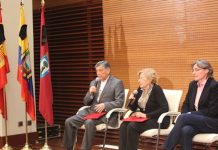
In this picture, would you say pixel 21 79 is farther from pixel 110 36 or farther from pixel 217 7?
pixel 217 7

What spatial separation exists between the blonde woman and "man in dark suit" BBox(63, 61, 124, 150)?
35 centimetres

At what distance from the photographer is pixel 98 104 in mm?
6289

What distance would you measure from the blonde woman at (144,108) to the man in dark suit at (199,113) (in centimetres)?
41

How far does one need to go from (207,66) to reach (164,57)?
4.60 feet

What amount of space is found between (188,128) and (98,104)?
1.70 meters

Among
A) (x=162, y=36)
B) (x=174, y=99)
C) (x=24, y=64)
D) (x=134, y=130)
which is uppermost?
(x=162, y=36)

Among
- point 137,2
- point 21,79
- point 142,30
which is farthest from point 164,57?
point 21,79

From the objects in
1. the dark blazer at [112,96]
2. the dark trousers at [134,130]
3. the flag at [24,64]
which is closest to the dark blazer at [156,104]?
the dark trousers at [134,130]

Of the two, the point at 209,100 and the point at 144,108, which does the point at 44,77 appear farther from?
the point at 209,100

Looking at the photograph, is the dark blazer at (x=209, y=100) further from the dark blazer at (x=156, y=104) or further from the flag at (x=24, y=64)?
the flag at (x=24, y=64)

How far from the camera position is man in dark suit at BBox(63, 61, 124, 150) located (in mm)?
6055

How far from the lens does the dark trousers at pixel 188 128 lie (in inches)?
197

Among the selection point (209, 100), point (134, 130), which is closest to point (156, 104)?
point (134, 130)

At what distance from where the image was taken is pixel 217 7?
5969 millimetres
